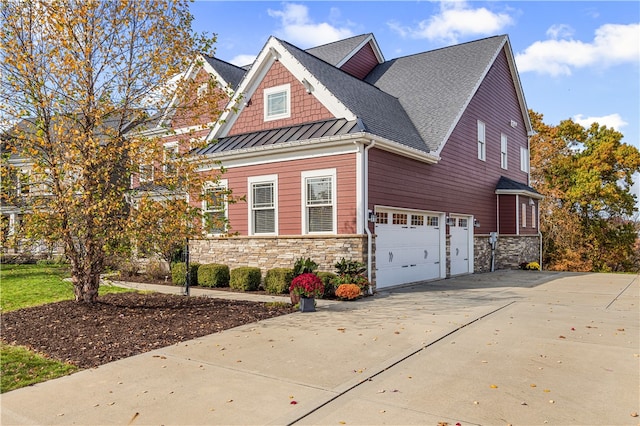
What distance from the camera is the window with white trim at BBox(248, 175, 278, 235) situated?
45.7 ft

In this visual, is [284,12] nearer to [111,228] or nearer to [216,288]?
[111,228]

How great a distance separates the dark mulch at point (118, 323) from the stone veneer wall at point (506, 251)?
1158 cm

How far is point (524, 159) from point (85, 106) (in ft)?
70.4

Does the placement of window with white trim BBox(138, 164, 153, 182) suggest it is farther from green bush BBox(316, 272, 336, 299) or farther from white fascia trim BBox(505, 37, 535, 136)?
white fascia trim BBox(505, 37, 535, 136)

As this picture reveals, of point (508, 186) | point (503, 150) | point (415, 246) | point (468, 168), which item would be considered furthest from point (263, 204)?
point (503, 150)

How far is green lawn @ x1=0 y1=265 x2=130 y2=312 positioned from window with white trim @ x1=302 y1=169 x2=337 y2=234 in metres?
5.74

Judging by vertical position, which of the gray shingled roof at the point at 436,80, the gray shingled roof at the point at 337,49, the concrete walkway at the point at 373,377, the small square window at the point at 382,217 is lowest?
the concrete walkway at the point at 373,377

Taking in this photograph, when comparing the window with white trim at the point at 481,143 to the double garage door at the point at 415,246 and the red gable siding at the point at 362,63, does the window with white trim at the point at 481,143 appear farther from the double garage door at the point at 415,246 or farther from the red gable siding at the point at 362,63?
the red gable siding at the point at 362,63

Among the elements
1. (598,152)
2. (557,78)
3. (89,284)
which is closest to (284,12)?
(89,284)

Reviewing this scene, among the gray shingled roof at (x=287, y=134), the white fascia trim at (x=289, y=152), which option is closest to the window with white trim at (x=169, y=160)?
the white fascia trim at (x=289, y=152)

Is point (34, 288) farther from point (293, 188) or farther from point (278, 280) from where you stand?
point (293, 188)

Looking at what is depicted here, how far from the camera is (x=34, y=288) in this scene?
1323 centimetres

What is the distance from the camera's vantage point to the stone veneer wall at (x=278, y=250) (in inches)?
481

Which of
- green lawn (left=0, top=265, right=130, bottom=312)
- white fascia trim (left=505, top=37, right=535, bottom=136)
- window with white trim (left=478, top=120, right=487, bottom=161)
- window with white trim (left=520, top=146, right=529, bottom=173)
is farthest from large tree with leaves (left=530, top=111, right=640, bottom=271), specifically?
green lawn (left=0, top=265, right=130, bottom=312)
